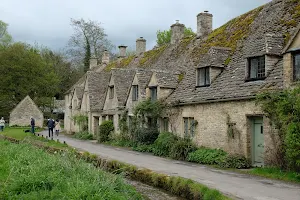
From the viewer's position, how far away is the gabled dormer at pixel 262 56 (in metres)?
17.3

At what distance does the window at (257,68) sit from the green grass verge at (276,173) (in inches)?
172

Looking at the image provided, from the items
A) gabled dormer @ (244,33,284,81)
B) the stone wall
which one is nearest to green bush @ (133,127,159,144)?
the stone wall

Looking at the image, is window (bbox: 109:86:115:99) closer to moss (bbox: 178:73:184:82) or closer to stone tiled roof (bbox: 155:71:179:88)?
stone tiled roof (bbox: 155:71:179:88)

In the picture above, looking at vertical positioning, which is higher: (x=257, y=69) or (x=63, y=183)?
(x=257, y=69)

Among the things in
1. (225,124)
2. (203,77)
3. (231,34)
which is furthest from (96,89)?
(225,124)

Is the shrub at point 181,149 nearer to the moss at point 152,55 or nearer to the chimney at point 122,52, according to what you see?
the moss at point 152,55

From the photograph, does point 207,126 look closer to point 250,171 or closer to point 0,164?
point 250,171

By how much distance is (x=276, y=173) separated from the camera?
14742 mm

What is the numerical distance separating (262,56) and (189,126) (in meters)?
6.20

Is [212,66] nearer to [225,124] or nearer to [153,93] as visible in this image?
[225,124]

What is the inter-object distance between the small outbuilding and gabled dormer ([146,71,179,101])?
114ft

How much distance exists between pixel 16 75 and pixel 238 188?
5701 centimetres

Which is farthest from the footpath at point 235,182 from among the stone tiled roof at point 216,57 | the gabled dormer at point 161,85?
the gabled dormer at point 161,85

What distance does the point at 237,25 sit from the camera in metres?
25.0
